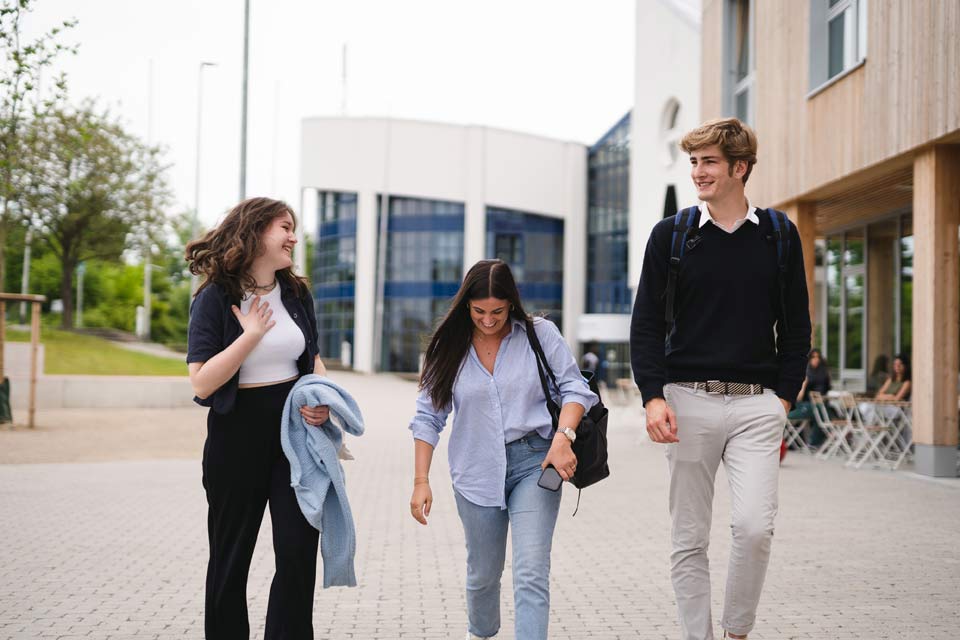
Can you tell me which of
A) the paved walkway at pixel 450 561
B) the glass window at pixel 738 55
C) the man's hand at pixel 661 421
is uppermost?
the glass window at pixel 738 55

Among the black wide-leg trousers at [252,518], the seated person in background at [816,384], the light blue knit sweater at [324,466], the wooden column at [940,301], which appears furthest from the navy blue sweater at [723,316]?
the seated person in background at [816,384]

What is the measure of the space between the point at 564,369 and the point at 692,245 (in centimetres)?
69

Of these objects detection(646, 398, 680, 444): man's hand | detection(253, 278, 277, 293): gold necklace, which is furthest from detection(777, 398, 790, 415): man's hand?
detection(253, 278, 277, 293): gold necklace

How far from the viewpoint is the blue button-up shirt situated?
3.77 meters

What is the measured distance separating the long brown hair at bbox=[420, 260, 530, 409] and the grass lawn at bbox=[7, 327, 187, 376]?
29505 millimetres

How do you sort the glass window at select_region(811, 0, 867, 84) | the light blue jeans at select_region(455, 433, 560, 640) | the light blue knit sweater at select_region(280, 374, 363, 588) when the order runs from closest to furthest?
the light blue jeans at select_region(455, 433, 560, 640) → the light blue knit sweater at select_region(280, 374, 363, 588) → the glass window at select_region(811, 0, 867, 84)

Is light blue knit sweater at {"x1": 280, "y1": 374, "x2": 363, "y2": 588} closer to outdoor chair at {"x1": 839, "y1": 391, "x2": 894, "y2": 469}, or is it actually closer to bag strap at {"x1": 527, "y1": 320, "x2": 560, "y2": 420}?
bag strap at {"x1": 527, "y1": 320, "x2": 560, "y2": 420}

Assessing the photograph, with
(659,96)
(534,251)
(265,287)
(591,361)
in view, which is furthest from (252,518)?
(534,251)

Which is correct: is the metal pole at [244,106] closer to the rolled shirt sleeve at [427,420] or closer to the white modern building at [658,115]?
the white modern building at [658,115]

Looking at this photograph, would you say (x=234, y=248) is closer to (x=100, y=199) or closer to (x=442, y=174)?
(x=100, y=199)

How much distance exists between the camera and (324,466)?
12.2 ft

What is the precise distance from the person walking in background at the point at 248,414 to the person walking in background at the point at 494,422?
500mm

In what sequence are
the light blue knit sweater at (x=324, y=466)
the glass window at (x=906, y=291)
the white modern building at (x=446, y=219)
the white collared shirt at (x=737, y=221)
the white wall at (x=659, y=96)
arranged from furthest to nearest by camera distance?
the white modern building at (x=446, y=219) → the white wall at (x=659, y=96) → the glass window at (x=906, y=291) → the white collared shirt at (x=737, y=221) → the light blue knit sweater at (x=324, y=466)

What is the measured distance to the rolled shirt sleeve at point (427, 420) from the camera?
3.95 m
